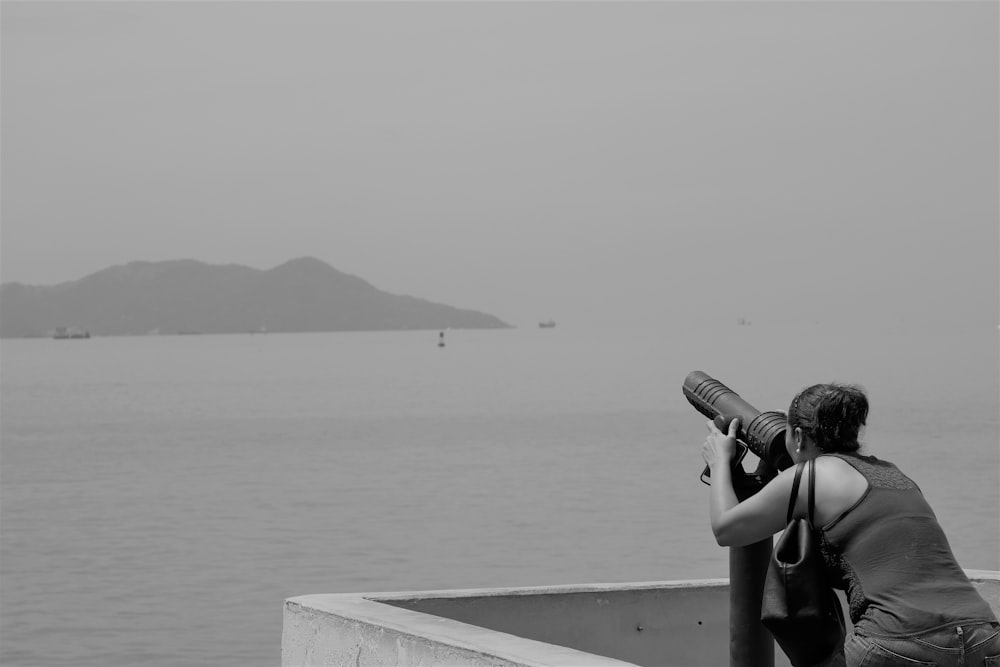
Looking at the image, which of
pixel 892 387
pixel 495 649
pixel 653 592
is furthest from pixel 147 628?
pixel 892 387

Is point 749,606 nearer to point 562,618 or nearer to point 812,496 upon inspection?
point 812,496

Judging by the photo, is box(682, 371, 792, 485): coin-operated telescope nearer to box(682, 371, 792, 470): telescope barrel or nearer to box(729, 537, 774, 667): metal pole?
box(682, 371, 792, 470): telescope barrel

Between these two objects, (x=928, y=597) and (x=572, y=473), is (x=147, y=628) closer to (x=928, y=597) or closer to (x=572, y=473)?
(x=928, y=597)

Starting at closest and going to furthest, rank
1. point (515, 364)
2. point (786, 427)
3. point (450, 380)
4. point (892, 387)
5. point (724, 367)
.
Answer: point (786, 427)
point (892, 387)
point (450, 380)
point (724, 367)
point (515, 364)

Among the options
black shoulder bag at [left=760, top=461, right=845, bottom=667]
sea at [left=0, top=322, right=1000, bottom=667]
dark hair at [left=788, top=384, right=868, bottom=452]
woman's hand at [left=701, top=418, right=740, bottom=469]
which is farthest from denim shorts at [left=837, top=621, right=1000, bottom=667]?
sea at [left=0, top=322, right=1000, bottom=667]

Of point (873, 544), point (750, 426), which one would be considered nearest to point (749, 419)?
point (750, 426)

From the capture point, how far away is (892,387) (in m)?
78.4

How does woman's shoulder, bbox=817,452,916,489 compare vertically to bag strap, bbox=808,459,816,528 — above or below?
above

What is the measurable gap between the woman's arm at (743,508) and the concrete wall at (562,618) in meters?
1.50

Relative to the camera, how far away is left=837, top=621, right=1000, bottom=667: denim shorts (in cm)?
382

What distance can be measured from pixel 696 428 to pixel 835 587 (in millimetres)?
49274

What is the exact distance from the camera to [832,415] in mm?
4059

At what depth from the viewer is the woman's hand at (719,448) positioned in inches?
175

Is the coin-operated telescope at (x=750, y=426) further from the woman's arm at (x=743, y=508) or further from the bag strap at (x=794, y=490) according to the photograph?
the bag strap at (x=794, y=490)
